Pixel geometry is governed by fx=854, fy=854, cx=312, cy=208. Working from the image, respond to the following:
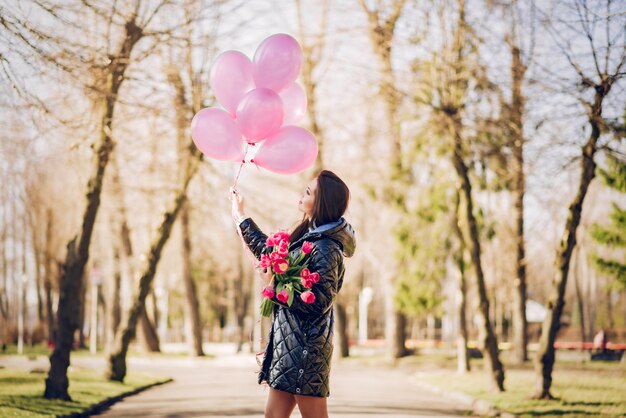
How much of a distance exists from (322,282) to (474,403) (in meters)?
10.6

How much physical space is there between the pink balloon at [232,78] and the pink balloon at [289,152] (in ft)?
1.73

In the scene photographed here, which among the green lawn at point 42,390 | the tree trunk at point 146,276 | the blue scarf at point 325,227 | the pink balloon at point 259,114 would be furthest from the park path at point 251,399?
the blue scarf at point 325,227

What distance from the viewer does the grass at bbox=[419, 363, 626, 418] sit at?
12812mm

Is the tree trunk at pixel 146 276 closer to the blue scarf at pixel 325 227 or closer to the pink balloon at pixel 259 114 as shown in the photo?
the pink balloon at pixel 259 114

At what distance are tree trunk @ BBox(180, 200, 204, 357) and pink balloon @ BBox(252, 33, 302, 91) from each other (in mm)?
24540

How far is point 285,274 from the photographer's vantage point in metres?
5.25

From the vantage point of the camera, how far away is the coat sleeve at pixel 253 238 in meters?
5.52

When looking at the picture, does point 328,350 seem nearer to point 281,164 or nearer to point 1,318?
point 281,164

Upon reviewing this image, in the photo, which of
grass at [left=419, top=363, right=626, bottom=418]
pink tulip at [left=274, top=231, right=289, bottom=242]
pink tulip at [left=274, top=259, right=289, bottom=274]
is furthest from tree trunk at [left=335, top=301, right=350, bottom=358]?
pink tulip at [left=274, top=259, right=289, bottom=274]

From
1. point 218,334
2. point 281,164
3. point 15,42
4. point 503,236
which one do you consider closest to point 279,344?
point 281,164

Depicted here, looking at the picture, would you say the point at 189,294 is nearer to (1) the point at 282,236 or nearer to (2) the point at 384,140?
(2) the point at 384,140

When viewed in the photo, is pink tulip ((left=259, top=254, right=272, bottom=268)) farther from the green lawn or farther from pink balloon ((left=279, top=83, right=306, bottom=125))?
the green lawn

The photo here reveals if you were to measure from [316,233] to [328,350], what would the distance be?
2.39ft

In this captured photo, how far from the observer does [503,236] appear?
3225 centimetres
